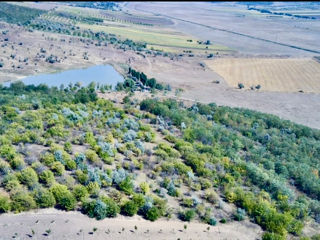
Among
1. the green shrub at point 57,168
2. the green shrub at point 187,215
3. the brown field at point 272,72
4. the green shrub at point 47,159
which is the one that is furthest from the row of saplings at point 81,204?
the brown field at point 272,72

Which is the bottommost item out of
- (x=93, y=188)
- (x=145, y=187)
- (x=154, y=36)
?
(x=145, y=187)

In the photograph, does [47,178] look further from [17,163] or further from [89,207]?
[89,207]

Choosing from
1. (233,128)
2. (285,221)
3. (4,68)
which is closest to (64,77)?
(4,68)

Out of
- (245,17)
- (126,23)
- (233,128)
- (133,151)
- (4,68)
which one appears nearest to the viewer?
(133,151)

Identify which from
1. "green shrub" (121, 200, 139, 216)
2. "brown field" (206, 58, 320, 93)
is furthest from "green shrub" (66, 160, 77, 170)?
"brown field" (206, 58, 320, 93)

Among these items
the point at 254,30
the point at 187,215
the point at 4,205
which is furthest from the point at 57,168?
the point at 254,30

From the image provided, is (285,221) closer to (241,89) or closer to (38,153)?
(38,153)

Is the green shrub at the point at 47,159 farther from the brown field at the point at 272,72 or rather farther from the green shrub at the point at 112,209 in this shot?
the brown field at the point at 272,72
